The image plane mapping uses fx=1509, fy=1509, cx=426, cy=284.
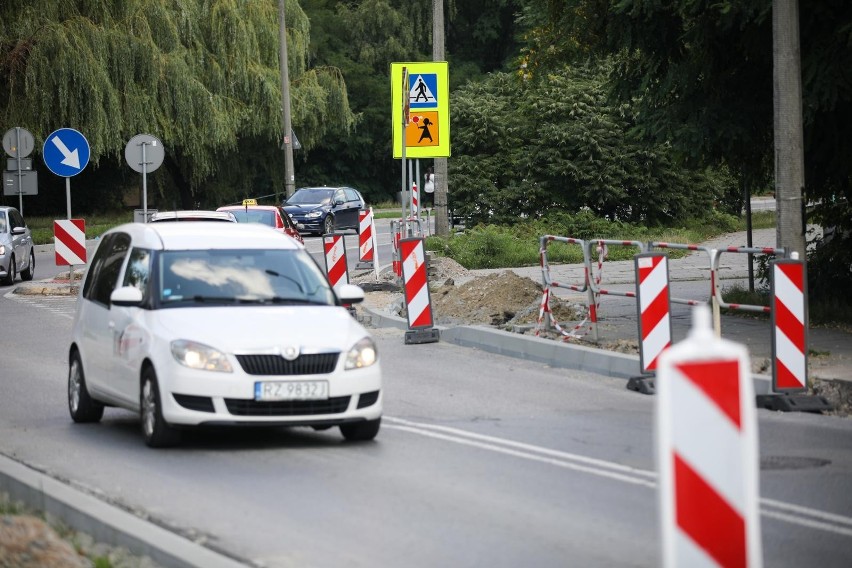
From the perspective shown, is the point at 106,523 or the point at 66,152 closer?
the point at 106,523

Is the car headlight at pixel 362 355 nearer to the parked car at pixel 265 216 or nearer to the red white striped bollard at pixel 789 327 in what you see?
the red white striped bollard at pixel 789 327

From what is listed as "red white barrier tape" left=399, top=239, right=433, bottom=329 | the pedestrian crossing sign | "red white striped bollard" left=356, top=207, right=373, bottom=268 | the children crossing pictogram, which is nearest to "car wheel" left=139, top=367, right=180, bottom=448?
"red white barrier tape" left=399, top=239, right=433, bottom=329

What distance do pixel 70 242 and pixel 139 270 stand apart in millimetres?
15914

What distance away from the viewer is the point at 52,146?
27.1 metres

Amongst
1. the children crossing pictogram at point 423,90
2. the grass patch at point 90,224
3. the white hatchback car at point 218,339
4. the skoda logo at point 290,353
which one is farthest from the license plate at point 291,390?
the grass patch at point 90,224

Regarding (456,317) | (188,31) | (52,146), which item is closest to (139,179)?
(188,31)

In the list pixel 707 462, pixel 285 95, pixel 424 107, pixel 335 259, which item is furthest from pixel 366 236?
pixel 707 462

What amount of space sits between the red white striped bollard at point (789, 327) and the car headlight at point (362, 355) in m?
3.87

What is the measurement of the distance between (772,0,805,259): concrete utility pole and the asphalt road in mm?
2507

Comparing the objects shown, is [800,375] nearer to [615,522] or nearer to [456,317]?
[615,522]

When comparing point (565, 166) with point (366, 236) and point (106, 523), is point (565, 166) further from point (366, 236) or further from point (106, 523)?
point (106, 523)

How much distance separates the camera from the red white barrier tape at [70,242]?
1052 inches

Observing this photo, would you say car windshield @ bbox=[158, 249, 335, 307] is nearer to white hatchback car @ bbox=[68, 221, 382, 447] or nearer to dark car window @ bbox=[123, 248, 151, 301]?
white hatchback car @ bbox=[68, 221, 382, 447]

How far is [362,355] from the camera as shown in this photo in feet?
34.4
